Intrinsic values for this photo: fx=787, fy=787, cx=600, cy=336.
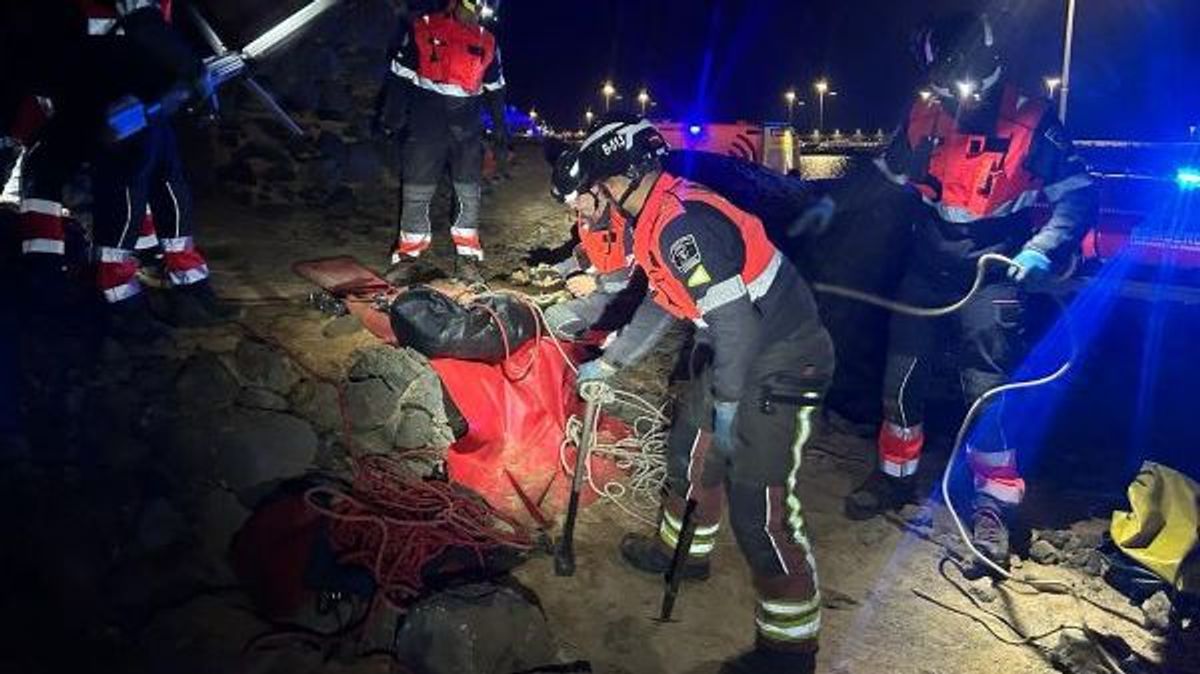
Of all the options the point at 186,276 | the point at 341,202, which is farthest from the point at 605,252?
the point at 341,202

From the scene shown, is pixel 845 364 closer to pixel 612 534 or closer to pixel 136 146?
pixel 612 534

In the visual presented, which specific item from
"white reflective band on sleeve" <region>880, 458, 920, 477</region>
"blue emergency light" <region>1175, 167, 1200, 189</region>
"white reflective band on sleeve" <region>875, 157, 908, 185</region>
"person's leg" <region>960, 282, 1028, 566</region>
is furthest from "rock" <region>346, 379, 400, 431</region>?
"blue emergency light" <region>1175, 167, 1200, 189</region>

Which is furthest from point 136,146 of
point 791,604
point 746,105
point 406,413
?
point 746,105

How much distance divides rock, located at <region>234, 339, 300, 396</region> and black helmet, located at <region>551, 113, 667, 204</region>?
2325 mm

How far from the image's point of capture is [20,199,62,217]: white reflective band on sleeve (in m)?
4.71

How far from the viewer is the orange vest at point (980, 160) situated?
4281 millimetres

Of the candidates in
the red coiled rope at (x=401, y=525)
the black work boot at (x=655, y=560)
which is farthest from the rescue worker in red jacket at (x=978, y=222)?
the red coiled rope at (x=401, y=525)

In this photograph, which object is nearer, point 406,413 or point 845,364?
point 406,413

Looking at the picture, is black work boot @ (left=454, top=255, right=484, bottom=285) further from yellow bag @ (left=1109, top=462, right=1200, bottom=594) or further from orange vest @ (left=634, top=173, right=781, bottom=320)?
yellow bag @ (left=1109, top=462, right=1200, bottom=594)

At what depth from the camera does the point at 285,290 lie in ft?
19.0

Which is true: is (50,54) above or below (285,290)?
above

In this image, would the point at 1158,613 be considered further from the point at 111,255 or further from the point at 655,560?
the point at 111,255

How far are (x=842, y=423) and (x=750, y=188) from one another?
15.0 feet

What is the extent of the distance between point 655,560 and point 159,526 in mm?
2414
